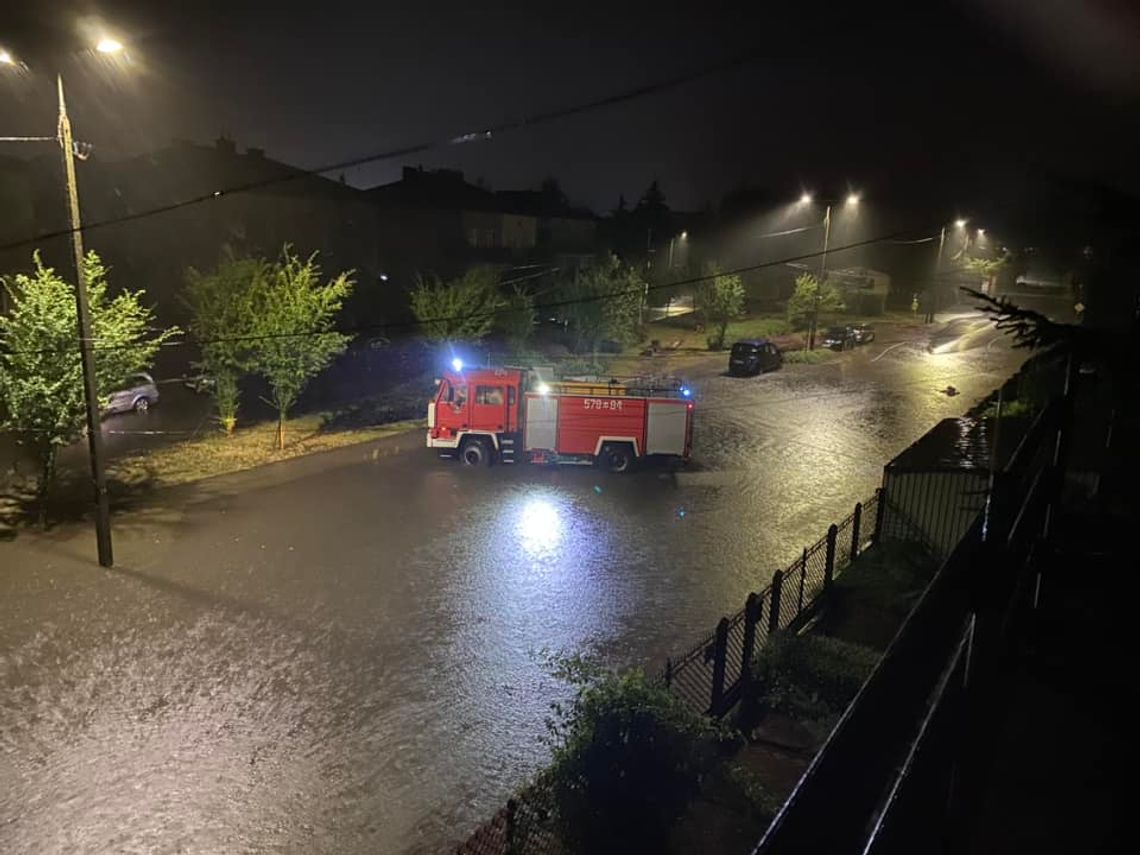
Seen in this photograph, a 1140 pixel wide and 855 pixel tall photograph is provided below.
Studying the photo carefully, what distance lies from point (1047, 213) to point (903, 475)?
10.4 meters

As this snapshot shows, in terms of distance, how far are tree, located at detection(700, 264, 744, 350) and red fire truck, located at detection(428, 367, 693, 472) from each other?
23030 millimetres

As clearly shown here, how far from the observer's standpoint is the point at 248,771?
7.82 meters

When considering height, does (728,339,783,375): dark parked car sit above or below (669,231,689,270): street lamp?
below

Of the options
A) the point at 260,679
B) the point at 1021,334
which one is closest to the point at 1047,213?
the point at 1021,334

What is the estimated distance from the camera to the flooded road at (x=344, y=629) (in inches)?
293

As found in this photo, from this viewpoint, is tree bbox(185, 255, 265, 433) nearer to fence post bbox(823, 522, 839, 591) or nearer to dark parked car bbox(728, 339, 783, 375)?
fence post bbox(823, 522, 839, 591)

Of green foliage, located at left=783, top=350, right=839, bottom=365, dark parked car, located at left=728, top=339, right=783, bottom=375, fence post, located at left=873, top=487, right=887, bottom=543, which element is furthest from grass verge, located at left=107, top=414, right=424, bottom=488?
green foliage, located at left=783, top=350, right=839, bottom=365

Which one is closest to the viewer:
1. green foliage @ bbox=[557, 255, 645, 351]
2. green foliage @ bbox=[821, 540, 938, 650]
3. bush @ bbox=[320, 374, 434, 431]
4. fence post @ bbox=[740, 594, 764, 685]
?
fence post @ bbox=[740, 594, 764, 685]

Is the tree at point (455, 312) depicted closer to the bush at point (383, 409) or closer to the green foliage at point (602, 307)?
the bush at point (383, 409)

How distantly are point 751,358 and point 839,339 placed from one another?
401 inches

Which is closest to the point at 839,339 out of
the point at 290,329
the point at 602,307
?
the point at 602,307

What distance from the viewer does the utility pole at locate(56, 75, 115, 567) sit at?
11375mm

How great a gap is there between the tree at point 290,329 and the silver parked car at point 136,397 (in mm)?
6181

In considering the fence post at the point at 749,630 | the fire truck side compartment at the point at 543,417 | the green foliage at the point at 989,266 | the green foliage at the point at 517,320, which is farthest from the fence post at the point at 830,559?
the green foliage at the point at 989,266
